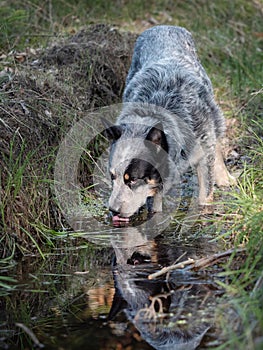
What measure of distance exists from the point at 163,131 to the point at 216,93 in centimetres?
284

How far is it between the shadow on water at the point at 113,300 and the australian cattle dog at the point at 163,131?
49cm

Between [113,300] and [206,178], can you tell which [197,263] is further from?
[206,178]

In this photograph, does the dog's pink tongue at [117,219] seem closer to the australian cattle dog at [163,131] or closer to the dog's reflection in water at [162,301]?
the australian cattle dog at [163,131]

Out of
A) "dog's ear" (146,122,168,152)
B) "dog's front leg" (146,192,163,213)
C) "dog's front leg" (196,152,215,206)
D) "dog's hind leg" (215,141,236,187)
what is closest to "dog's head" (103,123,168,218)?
"dog's ear" (146,122,168,152)

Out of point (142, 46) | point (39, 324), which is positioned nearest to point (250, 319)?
point (39, 324)

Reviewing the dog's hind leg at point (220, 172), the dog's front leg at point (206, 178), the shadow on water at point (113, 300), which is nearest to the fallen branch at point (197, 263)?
the shadow on water at point (113, 300)

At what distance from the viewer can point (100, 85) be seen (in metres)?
6.59

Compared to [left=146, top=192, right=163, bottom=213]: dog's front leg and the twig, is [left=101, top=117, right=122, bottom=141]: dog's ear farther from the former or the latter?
the twig

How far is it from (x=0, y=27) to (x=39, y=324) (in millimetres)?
3674

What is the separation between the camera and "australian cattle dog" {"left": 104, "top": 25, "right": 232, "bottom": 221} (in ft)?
14.8

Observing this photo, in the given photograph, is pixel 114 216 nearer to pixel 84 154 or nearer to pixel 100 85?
pixel 84 154

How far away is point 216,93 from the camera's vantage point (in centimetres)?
723

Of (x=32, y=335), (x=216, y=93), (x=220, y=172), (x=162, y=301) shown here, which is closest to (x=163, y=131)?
(x=220, y=172)

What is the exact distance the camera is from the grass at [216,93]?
3288 mm
